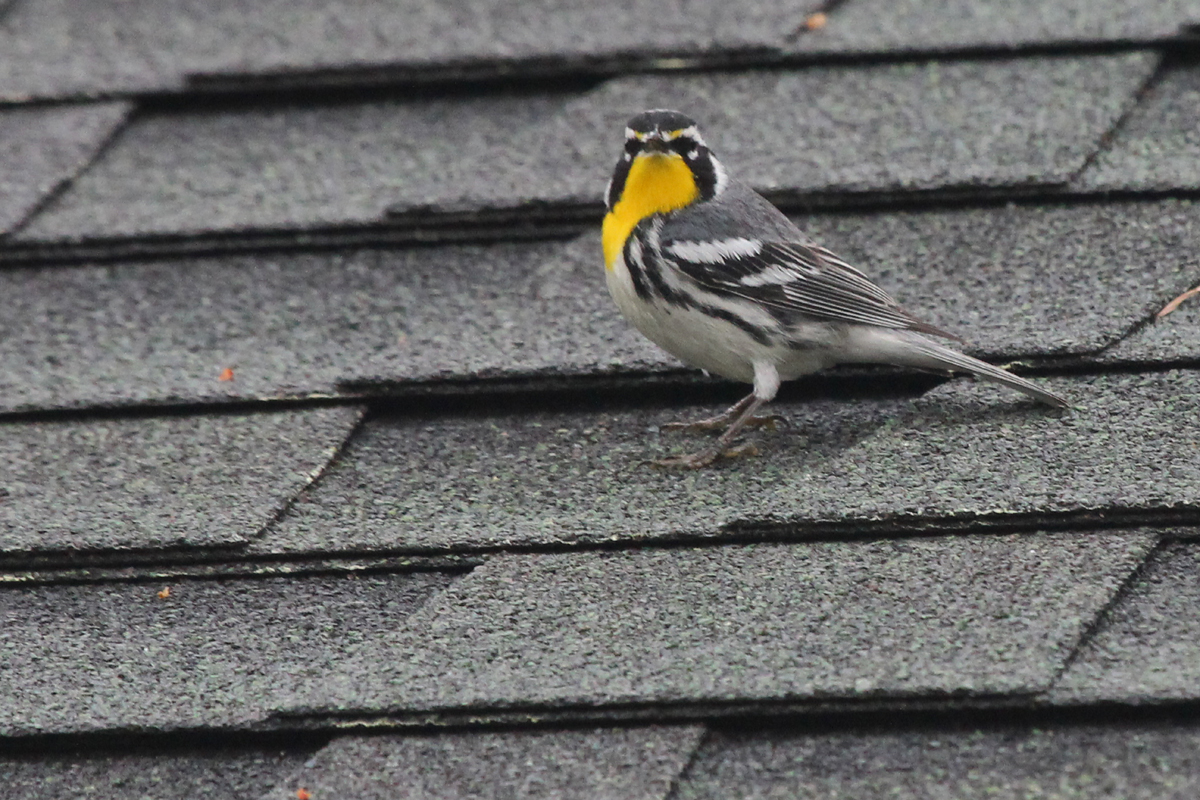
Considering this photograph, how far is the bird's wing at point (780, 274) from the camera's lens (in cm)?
340

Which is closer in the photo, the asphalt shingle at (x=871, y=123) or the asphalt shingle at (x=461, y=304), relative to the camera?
the asphalt shingle at (x=461, y=304)

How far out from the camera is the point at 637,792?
2.25 m

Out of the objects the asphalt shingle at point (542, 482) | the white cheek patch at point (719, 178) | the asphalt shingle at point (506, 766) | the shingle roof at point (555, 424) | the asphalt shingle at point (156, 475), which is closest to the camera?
the asphalt shingle at point (506, 766)

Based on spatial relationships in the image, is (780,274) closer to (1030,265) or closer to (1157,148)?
(1030,265)

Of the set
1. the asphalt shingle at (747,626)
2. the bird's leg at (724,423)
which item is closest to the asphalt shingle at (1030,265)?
the bird's leg at (724,423)

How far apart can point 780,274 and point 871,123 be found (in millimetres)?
580

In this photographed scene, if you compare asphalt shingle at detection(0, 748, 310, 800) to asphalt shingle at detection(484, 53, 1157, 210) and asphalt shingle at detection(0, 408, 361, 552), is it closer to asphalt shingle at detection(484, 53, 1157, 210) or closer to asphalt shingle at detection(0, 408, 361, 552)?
asphalt shingle at detection(0, 408, 361, 552)

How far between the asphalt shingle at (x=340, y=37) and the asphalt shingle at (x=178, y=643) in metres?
1.86

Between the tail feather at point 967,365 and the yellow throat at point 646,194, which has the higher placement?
the yellow throat at point 646,194

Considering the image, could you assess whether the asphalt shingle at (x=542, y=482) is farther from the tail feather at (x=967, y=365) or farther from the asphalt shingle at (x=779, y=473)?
the tail feather at (x=967, y=365)

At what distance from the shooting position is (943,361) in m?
3.25

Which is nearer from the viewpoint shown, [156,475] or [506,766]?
[506,766]

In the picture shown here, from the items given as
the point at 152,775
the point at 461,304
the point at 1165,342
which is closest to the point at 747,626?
the point at 152,775

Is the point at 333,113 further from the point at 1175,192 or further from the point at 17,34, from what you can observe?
the point at 1175,192
